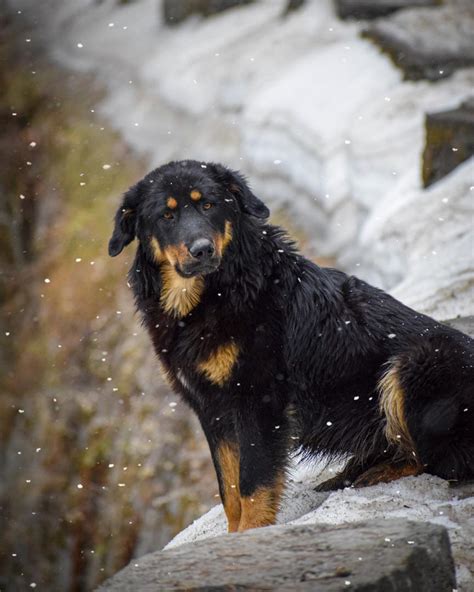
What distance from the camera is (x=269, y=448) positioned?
4414 mm

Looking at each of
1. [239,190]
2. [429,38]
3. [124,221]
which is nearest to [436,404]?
[239,190]

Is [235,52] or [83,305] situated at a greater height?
[235,52]

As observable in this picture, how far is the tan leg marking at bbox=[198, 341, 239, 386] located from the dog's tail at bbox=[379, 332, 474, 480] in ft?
2.39

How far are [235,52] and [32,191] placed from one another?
443 centimetres

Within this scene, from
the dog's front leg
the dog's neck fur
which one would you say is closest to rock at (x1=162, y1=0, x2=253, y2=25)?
the dog's neck fur

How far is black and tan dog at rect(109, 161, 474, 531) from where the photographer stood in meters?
4.40

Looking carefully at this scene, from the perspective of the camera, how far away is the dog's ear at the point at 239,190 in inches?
187

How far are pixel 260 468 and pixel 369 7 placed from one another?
37.9 feet

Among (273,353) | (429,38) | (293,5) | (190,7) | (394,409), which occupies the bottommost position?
(190,7)

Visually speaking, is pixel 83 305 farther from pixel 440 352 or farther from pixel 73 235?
pixel 440 352

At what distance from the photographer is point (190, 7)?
18.7m

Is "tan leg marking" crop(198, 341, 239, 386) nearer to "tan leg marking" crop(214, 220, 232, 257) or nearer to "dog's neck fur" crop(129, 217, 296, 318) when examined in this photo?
"dog's neck fur" crop(129, 217, 296, 318)

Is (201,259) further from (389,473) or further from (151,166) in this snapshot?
(151,166)

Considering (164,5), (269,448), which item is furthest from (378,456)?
(164,5)
